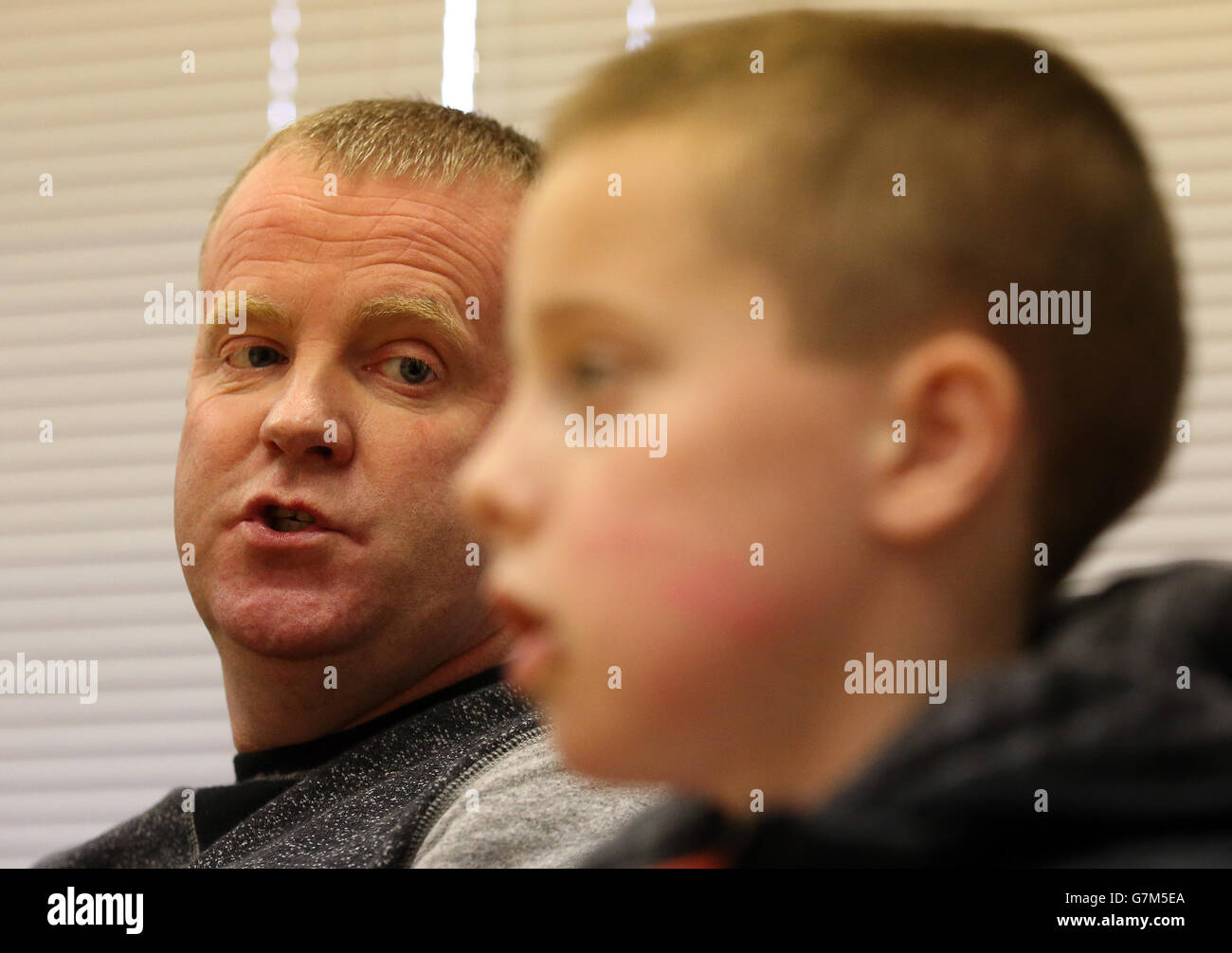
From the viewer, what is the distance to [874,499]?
0.53 m

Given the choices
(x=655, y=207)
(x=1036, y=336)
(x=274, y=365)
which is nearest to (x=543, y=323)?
(x=655, y=207)

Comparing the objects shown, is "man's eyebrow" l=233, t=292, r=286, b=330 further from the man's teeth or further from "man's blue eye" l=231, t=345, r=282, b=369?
the man's teeth

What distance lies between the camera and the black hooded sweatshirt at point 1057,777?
1.50 ft

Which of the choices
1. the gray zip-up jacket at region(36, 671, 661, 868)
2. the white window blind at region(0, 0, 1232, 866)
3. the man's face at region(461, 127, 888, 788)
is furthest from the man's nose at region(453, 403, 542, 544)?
the white window blind at region(0, 0, 1232, 866)

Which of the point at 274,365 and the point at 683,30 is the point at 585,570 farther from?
the point at 274,365

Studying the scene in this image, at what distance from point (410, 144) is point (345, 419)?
0.28 m

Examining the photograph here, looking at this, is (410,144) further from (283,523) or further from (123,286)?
(123,286)

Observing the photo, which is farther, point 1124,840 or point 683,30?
point 683,30

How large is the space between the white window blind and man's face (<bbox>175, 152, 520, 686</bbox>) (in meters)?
0.82

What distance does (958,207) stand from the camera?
53 cm

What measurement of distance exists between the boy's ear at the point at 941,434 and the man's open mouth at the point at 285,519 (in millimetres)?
677

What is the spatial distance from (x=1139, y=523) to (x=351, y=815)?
1136 mm

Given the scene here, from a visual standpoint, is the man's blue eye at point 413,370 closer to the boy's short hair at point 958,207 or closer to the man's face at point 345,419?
the man's face at point 345,419

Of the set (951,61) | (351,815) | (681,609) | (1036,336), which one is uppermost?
(951,61)
